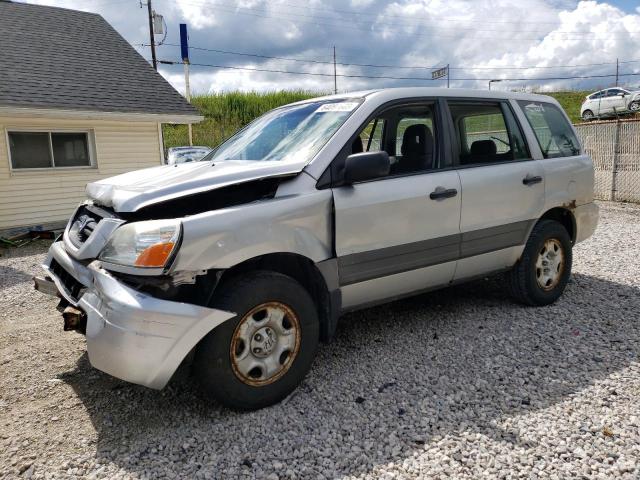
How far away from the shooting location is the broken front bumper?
261 cm

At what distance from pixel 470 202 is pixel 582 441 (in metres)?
1.88

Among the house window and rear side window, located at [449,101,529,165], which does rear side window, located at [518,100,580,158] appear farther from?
the house window

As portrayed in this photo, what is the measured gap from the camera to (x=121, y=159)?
473 inches

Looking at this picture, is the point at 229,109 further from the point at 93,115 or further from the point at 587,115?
the point at 93,115

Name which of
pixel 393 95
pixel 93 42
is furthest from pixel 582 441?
pixel 93 42

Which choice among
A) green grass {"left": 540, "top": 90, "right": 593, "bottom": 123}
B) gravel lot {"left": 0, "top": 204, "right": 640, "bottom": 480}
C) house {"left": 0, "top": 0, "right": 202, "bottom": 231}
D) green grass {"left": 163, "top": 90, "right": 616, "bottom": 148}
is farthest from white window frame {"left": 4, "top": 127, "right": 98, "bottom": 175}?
green grass {"left": 540, "top": 90, "right": 593, "bottom": 123}

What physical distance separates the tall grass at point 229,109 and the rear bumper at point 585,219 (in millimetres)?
29215

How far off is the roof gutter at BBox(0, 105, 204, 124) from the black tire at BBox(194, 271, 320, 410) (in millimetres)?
9303

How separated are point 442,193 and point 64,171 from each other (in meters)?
9.92

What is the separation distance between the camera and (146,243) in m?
2.71

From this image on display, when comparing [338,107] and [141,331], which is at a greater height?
[338,107]

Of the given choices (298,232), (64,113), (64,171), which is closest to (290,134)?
(298,232)

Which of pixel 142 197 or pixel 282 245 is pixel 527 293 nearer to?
pixel 282 245

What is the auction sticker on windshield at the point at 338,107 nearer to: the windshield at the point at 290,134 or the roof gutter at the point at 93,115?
the windshield at the point at 290,134
